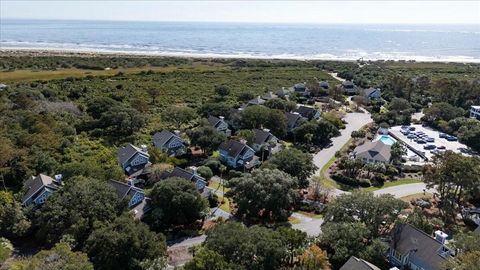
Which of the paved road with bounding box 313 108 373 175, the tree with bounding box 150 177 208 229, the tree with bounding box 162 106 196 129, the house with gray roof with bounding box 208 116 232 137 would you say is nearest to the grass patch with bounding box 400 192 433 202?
the paved road with bounding box 313 108 373 175

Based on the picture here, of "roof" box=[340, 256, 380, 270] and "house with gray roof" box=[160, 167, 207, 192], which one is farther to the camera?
"house with gray roof" box=[160, 167, 207, 192]

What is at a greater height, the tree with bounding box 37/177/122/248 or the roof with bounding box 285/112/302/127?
the tree with bounding box 37/177/122/248

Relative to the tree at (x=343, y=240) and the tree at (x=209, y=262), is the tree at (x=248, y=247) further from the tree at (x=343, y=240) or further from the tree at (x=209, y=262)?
the tree at (x=343, y=240)

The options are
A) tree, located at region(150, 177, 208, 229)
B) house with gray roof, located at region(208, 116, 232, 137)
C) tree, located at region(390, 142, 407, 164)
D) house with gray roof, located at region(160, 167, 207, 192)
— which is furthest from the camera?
house with gray roof, located at region(208, 116, 232, 137)

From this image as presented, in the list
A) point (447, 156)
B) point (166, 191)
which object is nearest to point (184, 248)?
point (166, 191)

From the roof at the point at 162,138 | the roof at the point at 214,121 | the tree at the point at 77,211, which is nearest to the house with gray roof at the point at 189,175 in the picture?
the tree at the point at 77,211

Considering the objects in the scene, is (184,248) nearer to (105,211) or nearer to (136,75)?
(105,211)

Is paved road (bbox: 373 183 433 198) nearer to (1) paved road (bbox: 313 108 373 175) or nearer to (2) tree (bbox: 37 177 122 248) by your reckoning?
(1) paved road (bbox: 313 108 373 175)

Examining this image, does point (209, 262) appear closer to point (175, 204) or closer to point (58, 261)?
point (58, 261)
